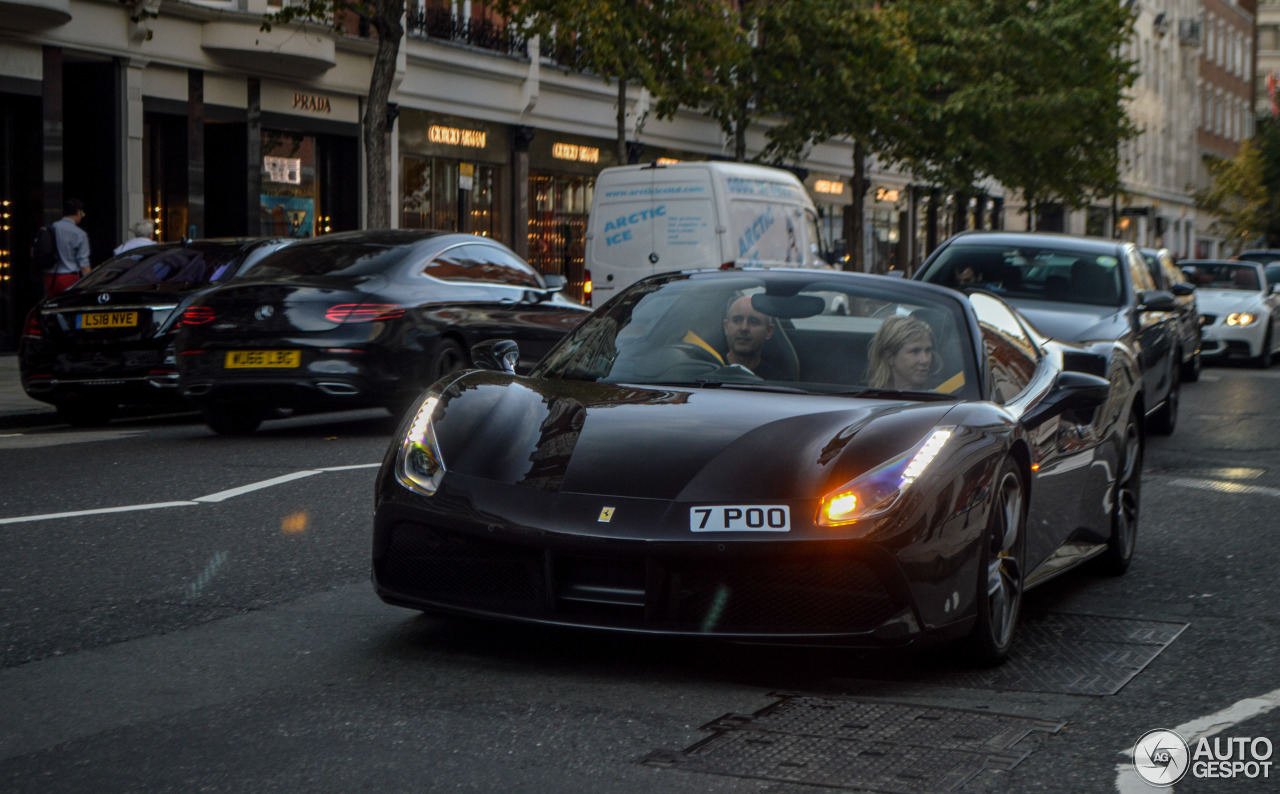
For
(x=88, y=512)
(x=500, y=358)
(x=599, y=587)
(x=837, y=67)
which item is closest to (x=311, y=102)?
(x=837, y=67)

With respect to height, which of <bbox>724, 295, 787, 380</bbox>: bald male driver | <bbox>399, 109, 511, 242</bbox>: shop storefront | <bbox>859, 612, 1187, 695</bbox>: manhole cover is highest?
<bbox>399, 109, 511, 242</bbox>: shop storefront

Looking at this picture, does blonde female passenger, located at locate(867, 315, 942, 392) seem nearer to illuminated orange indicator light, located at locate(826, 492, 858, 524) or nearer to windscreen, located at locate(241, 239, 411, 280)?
illuminated orange indicator light, located at locate(826, 492, 858, 524)

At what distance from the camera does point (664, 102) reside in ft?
98.5

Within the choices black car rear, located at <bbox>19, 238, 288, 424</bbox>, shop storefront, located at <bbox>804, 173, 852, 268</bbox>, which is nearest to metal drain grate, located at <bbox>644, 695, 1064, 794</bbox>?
black car rear, located at <bbox>19, 238, 288, 424</bbox>

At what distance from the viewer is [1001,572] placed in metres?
5.16

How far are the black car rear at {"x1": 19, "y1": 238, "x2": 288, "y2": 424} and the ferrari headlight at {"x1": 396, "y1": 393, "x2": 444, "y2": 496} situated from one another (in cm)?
790

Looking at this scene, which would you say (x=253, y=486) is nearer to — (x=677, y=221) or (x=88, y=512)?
(x=88, y=512)

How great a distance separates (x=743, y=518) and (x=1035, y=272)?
8919 millimetres

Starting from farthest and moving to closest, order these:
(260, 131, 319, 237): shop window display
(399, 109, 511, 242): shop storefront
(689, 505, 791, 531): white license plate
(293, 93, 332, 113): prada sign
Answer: (399, 109, 511, 242): shop storefront → (293, 93, 332, 113): prada sign → (260, 131, 319, 237): shop window display → (689, 505, 791, 531): white license plate

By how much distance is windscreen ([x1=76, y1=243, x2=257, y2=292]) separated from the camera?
13227 millimetres

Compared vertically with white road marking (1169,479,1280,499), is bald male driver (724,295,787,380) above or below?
above

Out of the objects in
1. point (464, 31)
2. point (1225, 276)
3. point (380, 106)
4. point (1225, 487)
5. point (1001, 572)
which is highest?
point (464, 31)

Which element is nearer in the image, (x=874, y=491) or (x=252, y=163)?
(x=874, y=491)

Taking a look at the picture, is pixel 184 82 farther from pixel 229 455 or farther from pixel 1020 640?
pixel 1020 640
